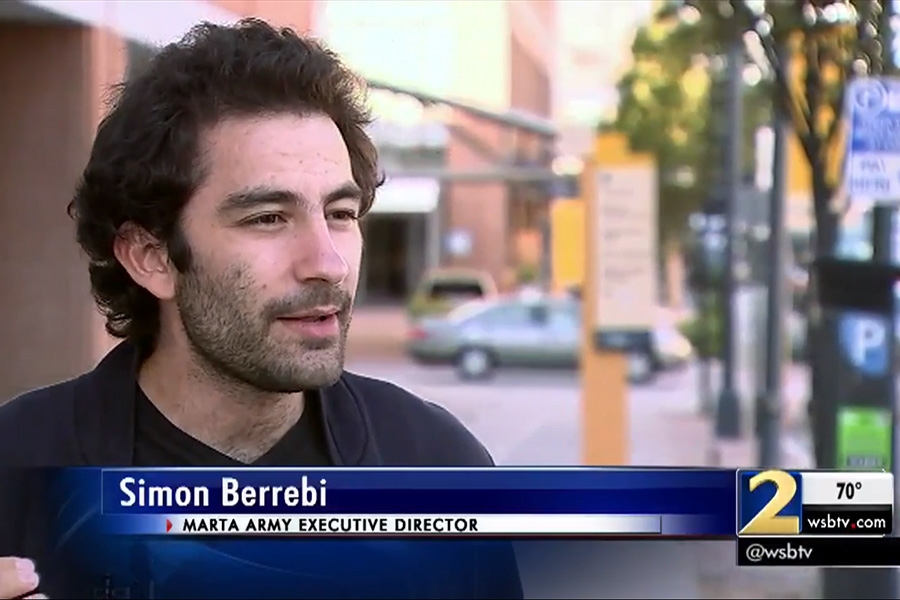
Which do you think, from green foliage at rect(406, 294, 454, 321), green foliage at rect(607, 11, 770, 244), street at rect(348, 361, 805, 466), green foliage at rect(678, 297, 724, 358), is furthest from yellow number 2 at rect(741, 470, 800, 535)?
green foliage at rect(678, 297, 724, 358)

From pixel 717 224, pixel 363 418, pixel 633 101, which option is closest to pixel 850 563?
pixel 363 418

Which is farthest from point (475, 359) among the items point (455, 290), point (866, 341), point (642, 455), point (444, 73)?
point (444, 73)

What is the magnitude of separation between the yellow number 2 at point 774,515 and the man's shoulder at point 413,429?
447 millimetres

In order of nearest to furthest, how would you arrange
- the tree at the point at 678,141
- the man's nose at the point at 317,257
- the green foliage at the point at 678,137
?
the man's nose at the point at 317,257
the green foliage at the point at 678,137
the tree at the point at 678,141

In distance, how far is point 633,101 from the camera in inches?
257

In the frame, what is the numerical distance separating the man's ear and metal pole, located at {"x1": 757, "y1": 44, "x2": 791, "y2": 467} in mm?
3358

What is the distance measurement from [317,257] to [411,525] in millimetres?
462

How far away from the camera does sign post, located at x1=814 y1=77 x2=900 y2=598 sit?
2.87 metres

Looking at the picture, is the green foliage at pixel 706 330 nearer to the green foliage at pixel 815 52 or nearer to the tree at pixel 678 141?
the tree at pixel 678 141

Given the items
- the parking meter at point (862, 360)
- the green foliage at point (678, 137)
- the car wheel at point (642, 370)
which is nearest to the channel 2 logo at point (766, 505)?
the parking meter at point (862, 360)

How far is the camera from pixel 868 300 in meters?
3.38

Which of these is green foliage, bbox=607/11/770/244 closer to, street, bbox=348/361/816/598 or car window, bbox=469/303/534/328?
car window, bbox=469/303/534/328

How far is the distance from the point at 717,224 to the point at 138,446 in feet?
33.8

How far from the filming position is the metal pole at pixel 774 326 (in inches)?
229
